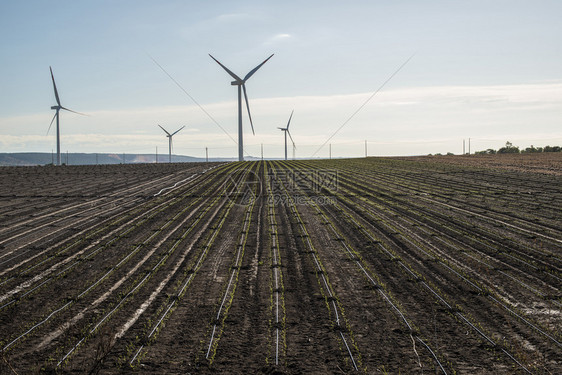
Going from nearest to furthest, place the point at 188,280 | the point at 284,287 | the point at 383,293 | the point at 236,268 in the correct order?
the point at 383,293
the point at 284,287
the point at 188,280
the point at 236,268

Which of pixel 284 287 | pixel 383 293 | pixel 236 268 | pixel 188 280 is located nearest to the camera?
pixel 383 293

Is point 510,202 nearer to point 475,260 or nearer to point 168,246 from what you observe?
point 475,260

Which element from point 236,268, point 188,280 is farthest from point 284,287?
point 188,280

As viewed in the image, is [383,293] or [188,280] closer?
[383,293]

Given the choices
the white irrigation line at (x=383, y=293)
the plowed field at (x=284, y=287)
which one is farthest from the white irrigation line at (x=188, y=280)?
the white irrigation line at (x=383, y=293)

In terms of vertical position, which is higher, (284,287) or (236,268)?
(236,268)

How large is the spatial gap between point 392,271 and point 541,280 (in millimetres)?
4954

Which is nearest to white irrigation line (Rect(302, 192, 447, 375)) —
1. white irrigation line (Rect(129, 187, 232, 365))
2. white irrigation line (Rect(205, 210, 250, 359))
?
white irrigation line (Rect(205, 210, 250, 359))

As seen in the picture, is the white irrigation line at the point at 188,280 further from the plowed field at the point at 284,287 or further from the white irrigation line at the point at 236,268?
the white irrigation line at the point at 236,268

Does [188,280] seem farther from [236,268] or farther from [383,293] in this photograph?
[383,293]

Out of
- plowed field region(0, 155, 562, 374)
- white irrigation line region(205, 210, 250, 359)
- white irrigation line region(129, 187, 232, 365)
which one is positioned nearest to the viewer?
plowed field region(0, 155, 562, 374)

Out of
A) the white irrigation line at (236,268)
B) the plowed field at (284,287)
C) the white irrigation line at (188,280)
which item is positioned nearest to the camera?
the plowed field at (284,287)

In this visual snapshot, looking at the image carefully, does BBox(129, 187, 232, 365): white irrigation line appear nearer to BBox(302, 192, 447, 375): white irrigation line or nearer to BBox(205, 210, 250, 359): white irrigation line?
BBox(205, 210, 250, 359): white irrigation line

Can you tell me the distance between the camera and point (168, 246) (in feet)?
64.9
